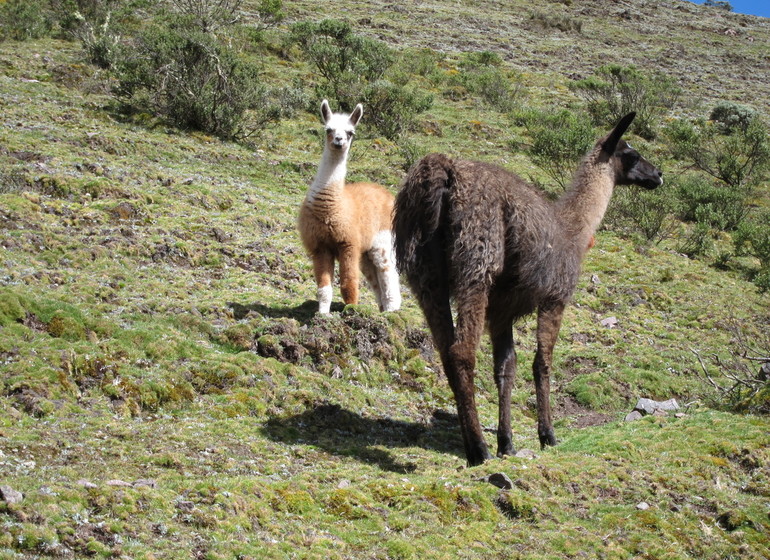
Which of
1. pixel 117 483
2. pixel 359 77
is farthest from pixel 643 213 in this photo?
pixel 117 483

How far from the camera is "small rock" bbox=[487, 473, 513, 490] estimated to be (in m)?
5.63

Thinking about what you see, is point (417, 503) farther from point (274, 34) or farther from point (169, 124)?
point (274, 34)

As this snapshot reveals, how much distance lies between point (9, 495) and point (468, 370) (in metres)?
3.56

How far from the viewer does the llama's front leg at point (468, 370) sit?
20.5 feet

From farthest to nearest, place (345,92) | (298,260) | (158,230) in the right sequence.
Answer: (345,92) < (298,260) < (158,230)

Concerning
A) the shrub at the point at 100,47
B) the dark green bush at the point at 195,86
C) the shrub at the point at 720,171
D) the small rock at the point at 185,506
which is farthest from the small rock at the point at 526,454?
the shrub at the point at 100,47

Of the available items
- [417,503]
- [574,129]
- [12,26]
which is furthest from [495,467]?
[12,26]

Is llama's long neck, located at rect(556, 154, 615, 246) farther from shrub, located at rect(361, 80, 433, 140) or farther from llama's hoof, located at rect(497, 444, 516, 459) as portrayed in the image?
shrub, located at rect(361, 80, 433, 140)

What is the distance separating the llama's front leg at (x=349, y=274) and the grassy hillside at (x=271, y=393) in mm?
443

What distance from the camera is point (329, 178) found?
10.0m

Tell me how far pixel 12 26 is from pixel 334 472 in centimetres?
2461

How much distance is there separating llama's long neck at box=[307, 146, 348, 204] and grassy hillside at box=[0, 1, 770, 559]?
1.55 meters

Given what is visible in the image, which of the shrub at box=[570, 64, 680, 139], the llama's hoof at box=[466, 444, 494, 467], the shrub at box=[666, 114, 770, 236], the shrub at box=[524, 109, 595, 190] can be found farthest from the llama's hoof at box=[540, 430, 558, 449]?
the shrub at box=[570, 64, 680, 139]

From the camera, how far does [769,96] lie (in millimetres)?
43750
